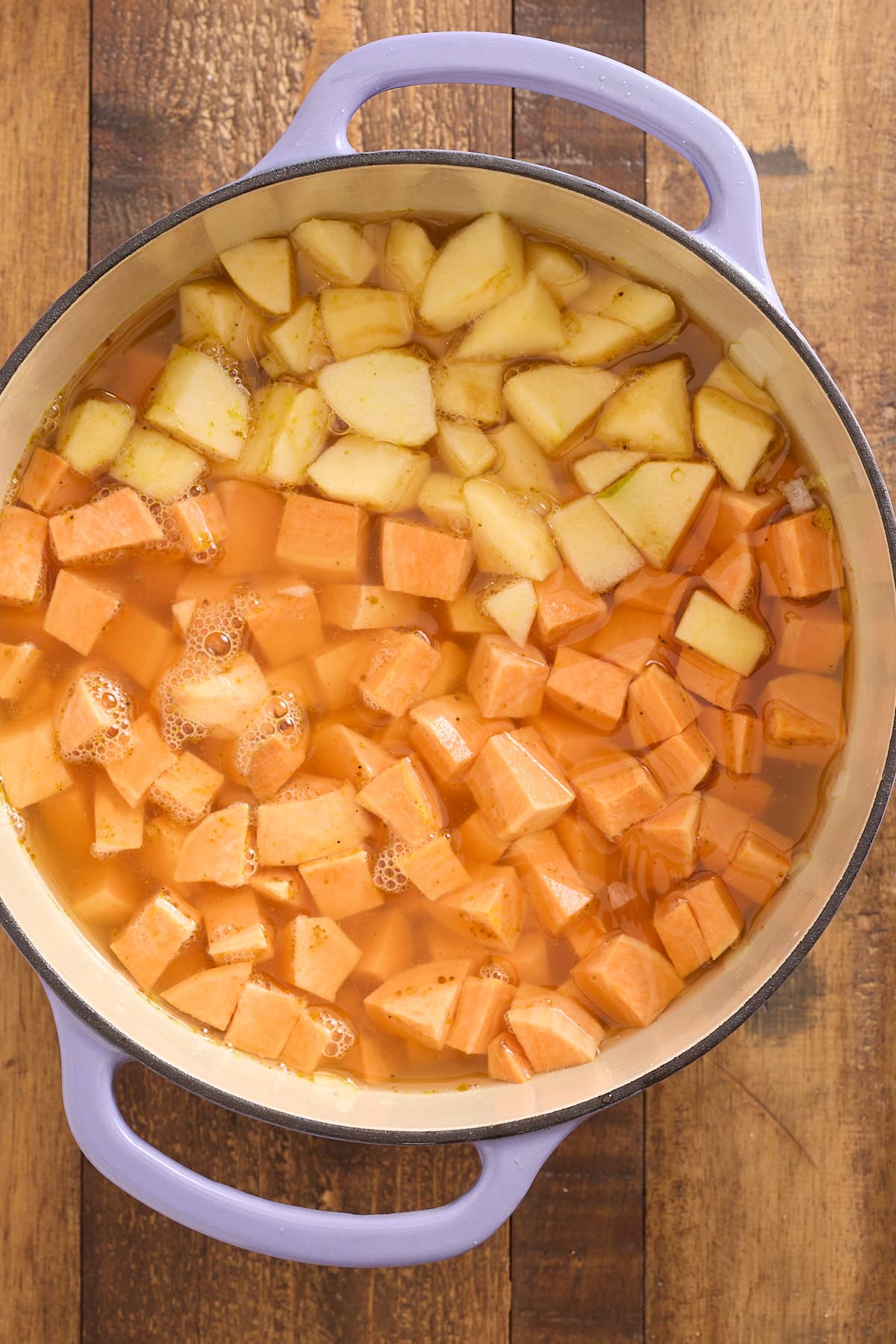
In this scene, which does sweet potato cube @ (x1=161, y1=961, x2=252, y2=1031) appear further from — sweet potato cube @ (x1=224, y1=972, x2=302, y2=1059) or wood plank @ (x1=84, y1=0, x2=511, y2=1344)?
wood plank @ (x1=84, y1=0, x2=511, y2=1344)

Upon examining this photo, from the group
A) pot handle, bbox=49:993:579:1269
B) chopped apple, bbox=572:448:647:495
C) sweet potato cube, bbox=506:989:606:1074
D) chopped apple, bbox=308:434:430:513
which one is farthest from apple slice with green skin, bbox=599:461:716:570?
pot handle, bbox=49:993:579:1269

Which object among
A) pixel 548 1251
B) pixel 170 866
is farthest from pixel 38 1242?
pixel 548 1251

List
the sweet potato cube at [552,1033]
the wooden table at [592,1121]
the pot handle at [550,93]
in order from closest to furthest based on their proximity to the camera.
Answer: the pot handle at [550,93], the sweet potato cube at [552,1033], the wooden table at [592,1121]

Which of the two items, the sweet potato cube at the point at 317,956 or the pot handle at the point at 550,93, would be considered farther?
the sweet potato cube at the point at 317,956

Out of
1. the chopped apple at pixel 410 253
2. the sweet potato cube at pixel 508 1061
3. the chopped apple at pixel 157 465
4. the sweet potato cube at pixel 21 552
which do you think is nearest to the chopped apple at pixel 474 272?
the chopped apple at pixel 410 253

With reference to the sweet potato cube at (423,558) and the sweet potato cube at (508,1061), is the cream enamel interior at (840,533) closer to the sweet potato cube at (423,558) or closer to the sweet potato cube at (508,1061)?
the sweet potato cube at (508,1061)

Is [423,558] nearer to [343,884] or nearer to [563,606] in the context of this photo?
Result: [563,606]

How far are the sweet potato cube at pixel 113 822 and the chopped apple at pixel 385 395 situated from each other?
0.56m

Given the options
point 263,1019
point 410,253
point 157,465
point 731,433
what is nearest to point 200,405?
point 157,465

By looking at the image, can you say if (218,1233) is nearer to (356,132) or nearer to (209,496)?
(209,496)

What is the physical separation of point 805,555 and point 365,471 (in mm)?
549

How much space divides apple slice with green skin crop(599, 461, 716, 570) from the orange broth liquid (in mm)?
31

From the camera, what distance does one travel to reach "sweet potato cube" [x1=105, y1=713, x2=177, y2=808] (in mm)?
1241

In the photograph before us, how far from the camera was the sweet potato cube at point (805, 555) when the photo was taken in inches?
47.5
